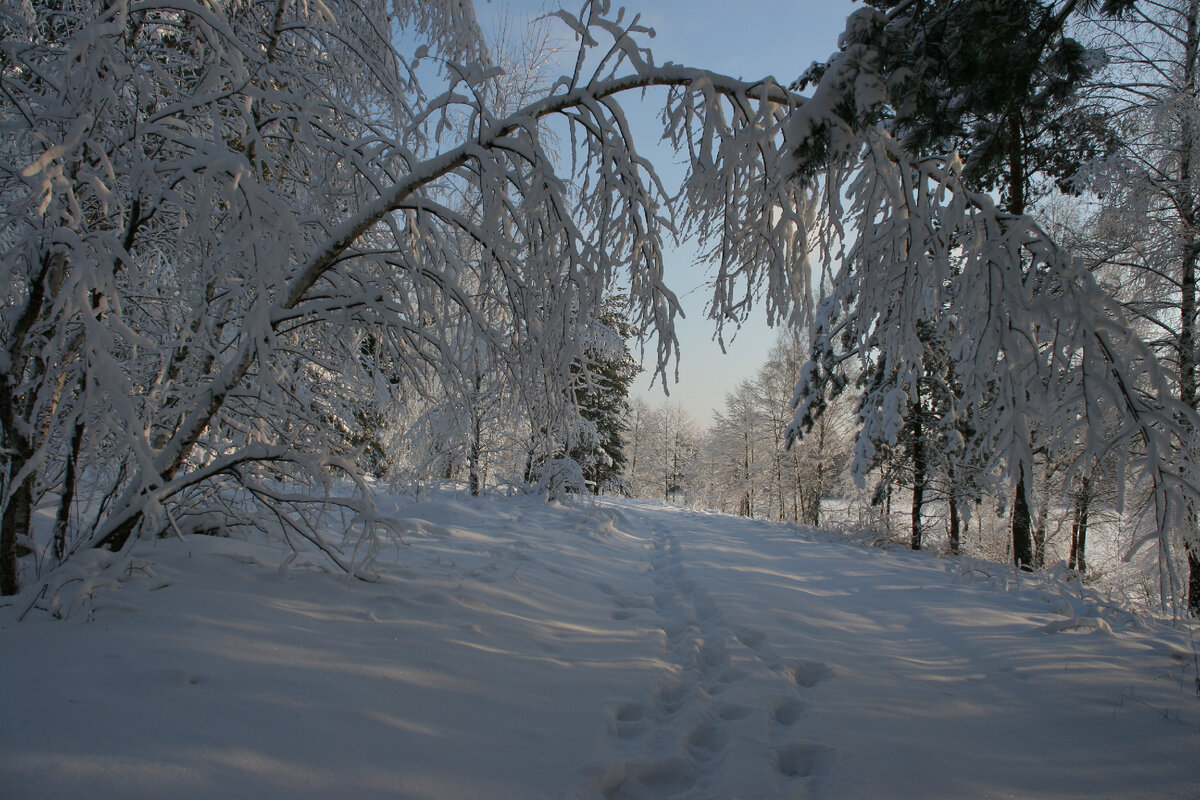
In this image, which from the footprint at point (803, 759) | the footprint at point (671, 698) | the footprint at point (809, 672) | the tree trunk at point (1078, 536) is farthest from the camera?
the tree trunk at point (1078, 536)

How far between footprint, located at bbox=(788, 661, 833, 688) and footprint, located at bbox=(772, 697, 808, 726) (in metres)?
0.30

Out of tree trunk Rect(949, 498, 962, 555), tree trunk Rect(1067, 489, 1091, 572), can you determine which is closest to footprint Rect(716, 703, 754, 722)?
tree trunk Rect(949, 498, 962, 555)

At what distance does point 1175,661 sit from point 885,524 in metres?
8.78

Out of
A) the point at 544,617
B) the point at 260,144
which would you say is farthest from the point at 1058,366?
the point at 260,144

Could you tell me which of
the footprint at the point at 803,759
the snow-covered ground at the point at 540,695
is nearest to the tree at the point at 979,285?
the snow-covered ground at the point at 540,695

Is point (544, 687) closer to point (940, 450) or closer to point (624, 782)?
point (624, 782)

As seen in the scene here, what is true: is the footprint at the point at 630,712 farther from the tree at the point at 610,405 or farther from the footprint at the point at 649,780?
the tree at the point at 610,405

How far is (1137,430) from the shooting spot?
239cm

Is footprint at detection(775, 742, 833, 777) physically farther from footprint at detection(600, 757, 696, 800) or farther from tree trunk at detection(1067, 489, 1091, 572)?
tree trunk at detection(1067, 489, 1091, 572)

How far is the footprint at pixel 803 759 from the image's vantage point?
92.3 inches

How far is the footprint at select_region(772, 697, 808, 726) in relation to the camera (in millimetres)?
2763

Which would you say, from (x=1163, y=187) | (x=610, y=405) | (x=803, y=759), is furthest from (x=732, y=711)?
(x=610, y=405)

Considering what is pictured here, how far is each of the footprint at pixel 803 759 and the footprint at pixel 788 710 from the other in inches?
10.1

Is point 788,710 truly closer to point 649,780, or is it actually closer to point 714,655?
point 714,655
